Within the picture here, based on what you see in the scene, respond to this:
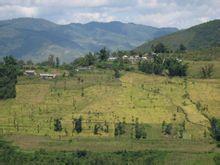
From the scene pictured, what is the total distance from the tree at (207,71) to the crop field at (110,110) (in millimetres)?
5218

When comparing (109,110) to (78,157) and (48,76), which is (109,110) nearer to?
(78,157)

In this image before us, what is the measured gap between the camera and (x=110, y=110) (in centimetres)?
8925

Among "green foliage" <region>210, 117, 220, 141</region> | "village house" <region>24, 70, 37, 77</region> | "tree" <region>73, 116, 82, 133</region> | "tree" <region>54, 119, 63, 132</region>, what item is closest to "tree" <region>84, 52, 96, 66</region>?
"village house" <region>24, 70, 37, 77</region>

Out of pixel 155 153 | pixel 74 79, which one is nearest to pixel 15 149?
pixel 155 153

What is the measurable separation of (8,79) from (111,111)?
27357mm

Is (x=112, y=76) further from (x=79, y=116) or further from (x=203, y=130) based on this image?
(x=203, y=130)

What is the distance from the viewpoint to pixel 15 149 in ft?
235

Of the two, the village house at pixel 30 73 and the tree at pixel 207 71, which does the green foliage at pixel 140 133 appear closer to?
the tree at pixel 207 71

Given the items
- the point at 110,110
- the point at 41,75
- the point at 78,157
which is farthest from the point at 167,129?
the point at 41,75

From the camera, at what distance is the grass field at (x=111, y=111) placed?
74150mm

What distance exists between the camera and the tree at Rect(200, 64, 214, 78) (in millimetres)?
115062

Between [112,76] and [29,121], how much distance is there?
1200 inches

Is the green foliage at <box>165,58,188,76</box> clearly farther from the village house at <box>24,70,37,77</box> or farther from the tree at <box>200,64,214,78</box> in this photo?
the village house at <box>24,70,37,77</box>

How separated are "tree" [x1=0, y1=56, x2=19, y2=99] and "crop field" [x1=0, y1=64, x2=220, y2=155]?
1849mm
